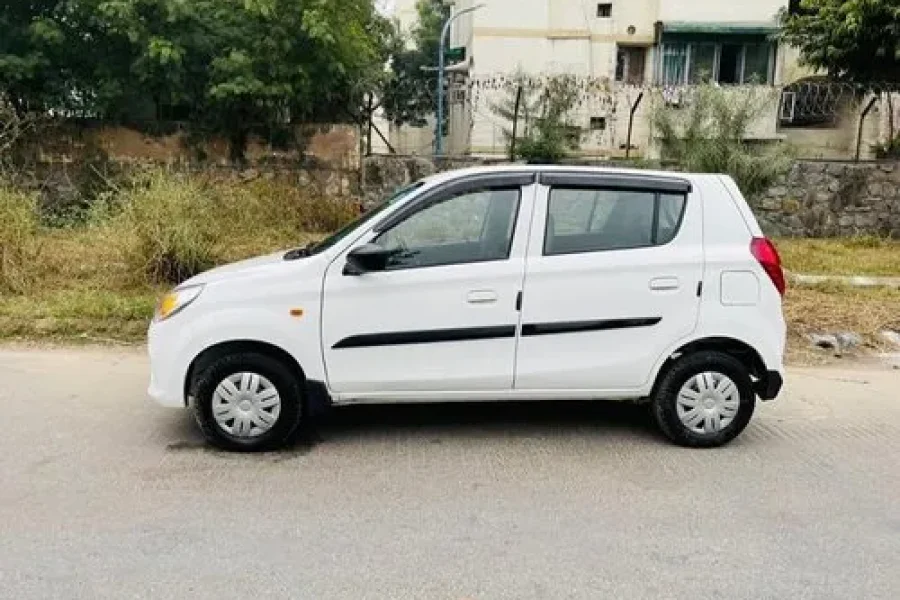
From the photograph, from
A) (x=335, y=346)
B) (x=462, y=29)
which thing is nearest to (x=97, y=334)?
(x=335, y=346)

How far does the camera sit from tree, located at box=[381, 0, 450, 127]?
51.0 ft

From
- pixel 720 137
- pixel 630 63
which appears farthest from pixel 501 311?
pixel 630 63

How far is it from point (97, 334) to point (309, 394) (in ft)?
11.8

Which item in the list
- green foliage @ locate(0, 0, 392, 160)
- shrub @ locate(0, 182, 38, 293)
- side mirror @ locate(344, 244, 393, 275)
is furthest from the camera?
green foliage @ locate(0, 0, 392, 160)

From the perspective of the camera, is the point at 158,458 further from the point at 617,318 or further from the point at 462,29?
the point at 462,29

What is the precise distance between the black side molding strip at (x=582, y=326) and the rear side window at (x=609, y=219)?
0.43 meters

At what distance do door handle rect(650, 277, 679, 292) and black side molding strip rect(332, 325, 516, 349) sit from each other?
868mm

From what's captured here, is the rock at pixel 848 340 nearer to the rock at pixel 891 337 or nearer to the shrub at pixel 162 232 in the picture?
the rock at pixel 891 337

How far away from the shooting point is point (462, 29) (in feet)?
90.2

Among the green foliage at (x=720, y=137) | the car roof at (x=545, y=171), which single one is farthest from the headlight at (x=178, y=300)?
the green foliage at (x=720, y=137)

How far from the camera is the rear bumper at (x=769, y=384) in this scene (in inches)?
196

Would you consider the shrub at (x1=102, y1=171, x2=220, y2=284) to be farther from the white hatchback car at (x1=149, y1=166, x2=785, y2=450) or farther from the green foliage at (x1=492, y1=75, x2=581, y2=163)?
the green foliage at (x1=492, y1=75, x2=581, y2=163)

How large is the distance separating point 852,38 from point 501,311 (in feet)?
36.6

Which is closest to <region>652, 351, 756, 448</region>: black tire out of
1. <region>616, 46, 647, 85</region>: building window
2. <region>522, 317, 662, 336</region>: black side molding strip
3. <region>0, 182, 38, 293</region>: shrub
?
<region>522, 317, 662, 336</region>: black side molding strip
